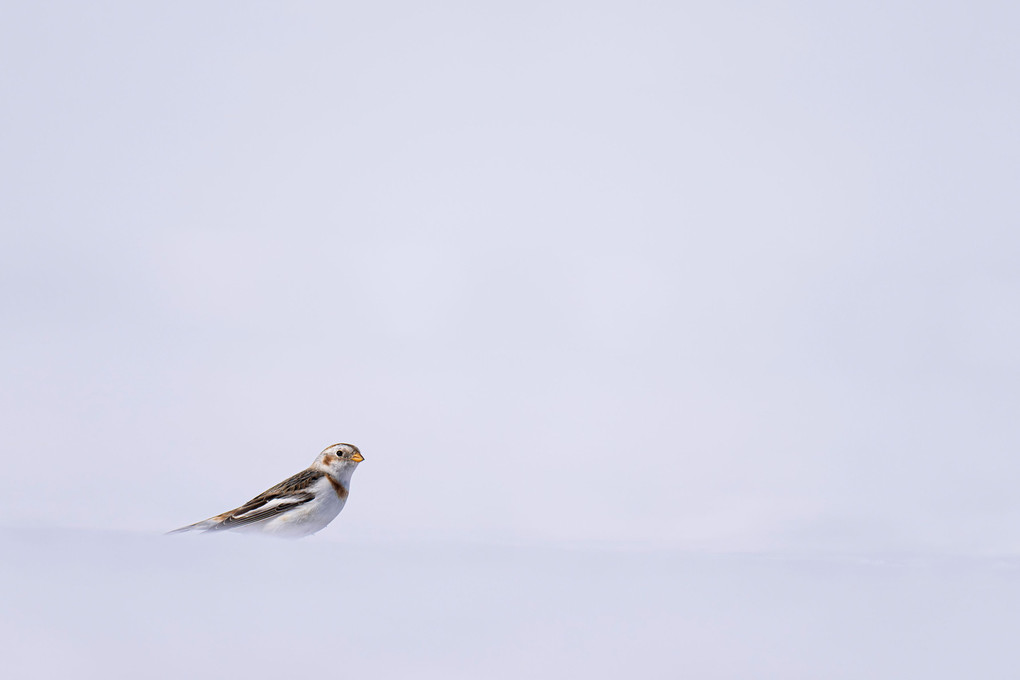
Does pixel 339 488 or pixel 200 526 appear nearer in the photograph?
pixel 200 526

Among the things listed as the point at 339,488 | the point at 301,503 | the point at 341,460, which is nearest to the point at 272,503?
the point at 301,503

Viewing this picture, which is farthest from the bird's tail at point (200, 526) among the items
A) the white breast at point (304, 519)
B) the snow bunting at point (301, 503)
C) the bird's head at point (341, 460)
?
the bird's head at point (341, 460)

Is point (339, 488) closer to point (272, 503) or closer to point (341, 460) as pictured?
point (341, 460)

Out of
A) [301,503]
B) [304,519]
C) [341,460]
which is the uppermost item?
[341,460]

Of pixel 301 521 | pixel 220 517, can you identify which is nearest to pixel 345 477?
pixel 301 521

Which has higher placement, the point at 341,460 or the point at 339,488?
the point at 341,460

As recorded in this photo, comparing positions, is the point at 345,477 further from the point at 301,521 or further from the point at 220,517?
the point at 220,517

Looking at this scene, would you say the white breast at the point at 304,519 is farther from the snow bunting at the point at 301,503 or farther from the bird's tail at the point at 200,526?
the bird's tail at the point at 200,526
